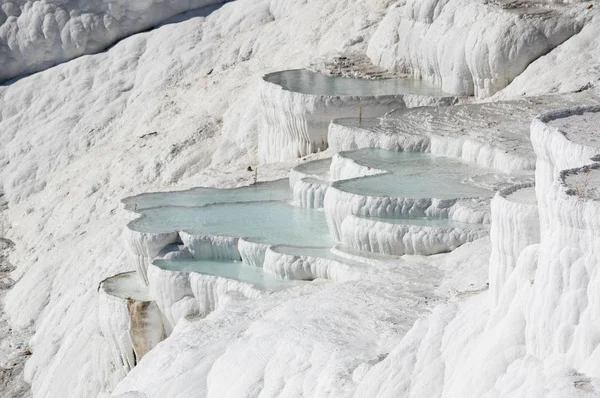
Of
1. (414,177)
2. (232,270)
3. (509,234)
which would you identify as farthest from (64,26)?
(509,234)

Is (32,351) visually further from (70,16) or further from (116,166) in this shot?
(70,16)

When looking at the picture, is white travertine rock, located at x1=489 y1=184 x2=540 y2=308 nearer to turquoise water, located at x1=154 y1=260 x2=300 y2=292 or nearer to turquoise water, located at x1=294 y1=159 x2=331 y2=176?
turquoise water, located at x1=154 y1=260 x2=300 y2=292

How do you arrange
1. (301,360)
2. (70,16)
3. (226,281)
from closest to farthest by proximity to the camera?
(301,360), (226,281), (70,16)

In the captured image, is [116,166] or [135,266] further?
→ [116,166]

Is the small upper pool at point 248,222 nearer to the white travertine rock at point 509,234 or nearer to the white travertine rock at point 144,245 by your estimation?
the white travertine rock at point 144,245

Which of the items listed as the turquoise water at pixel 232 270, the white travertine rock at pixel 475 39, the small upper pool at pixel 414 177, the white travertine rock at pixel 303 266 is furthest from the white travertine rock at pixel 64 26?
the white travertine rock at pixel 303 266

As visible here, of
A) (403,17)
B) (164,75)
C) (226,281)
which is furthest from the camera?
(164,75)

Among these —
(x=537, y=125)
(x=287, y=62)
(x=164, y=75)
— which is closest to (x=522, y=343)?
(x=537, y=125)

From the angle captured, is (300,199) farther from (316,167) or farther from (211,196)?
(211,196)
